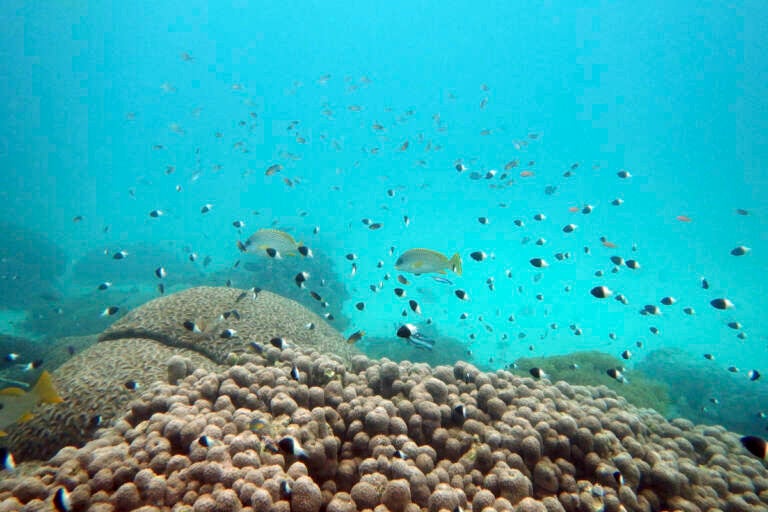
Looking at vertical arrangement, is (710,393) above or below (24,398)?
above

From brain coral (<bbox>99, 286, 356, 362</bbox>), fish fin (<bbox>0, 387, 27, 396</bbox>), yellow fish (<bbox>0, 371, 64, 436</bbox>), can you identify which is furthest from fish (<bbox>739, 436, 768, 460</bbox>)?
fish fin (<bbox>0, 387, 27, 396</bbox>)

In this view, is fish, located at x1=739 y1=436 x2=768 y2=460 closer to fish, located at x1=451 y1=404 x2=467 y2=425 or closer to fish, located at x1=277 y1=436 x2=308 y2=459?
fish, located at x1=451 y1=404 x2=467 y2=425

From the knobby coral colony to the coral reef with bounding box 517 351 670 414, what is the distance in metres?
6.74

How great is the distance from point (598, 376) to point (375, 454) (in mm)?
11322

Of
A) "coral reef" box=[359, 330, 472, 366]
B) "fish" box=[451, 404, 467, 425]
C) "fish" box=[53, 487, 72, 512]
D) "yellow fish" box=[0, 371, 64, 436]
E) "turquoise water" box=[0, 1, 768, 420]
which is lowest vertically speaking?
"fish" box=[53, 487, 72, 512]

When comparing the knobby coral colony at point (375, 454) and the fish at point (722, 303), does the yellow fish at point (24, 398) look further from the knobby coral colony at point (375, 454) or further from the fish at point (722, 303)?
the fish at point (722, 303)

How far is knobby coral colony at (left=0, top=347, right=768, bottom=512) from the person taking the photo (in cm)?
276

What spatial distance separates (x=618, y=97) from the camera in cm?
7719

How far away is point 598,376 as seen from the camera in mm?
11906

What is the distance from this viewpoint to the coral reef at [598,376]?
35.8 ft

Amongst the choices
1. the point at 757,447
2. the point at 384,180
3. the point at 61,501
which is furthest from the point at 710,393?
the point at 384,180

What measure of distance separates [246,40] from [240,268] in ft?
467

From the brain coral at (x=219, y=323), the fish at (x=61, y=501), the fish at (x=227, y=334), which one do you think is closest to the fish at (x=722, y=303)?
the brain coral at (x=219, y=323)

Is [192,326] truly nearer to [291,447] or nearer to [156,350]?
[156,350]
